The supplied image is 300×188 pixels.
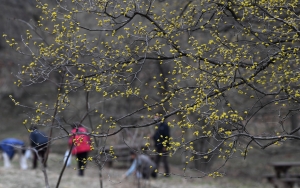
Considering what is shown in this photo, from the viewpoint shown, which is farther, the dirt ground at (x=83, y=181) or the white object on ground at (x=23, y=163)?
the white object on ground at (x=23, y=163)

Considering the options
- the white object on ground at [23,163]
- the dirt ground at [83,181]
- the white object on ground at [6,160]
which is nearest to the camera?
the dirt ground at [83,181]

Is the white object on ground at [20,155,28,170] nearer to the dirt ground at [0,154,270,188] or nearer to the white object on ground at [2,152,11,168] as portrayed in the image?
the dirt ground at [0,154,270,188]

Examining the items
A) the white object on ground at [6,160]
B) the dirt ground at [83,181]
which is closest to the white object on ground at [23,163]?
the dirt ground at [83,181]

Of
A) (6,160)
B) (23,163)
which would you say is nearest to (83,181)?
(23,163)

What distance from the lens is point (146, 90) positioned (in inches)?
776

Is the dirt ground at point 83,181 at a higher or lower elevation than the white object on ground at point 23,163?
lower

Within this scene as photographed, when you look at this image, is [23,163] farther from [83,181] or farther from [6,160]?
[83,181]

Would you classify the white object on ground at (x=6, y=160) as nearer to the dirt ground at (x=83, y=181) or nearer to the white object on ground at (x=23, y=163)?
the dirt ground at (x=83, y=181)

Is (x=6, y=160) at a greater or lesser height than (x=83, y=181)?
greater

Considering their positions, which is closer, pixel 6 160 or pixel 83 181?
pixel 83 181

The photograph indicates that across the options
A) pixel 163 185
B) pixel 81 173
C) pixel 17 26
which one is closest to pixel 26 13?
pixel 17 26

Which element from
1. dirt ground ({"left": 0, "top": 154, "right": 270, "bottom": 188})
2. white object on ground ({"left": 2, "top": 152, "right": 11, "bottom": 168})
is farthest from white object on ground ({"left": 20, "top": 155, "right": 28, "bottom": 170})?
white object on ground ({"left": 2, "top": 152, "right": 11, "bottom": 168})

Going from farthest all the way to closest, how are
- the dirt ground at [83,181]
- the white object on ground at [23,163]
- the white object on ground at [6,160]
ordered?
1. the white object on ground at [6,160]
2. the white object on ground at [23,163]
3. the dirt ground at [83,181]

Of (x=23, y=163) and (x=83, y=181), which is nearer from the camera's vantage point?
(x=83, y=181)
